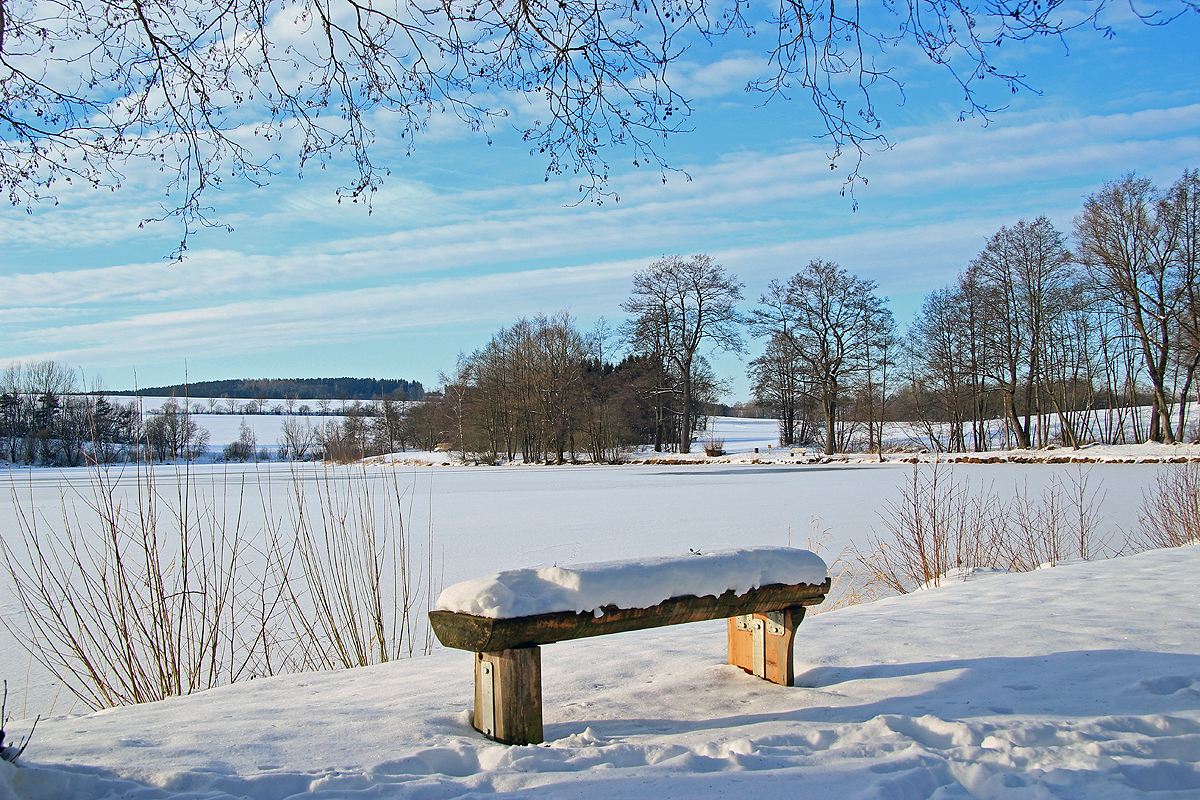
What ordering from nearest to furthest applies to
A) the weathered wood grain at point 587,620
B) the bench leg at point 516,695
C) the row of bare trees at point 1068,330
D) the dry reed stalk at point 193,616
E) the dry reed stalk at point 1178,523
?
the weathered wood grain at point 587,620
the bench leg at point 516,695
the dry reed stalk at point 193,616
the dry reed stalk at point 1178,523
the row of bare trees at point 1068,330

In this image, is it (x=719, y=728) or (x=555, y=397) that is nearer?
(x=719, y=728)

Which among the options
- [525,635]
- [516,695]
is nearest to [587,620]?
[525,635]

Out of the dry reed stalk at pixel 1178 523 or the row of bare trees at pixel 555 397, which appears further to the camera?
the row of bare trees at pixel 555 397

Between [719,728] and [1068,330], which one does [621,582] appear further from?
[1068,330]

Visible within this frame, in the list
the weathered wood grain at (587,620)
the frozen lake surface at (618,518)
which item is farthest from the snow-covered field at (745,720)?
the frozen lake surface at (618,518)

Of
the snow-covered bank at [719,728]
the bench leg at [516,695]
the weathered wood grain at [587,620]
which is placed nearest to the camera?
the snow-covered bank at [719,728]

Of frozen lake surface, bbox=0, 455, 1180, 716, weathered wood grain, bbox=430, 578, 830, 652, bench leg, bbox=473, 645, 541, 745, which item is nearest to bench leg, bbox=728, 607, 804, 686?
weathered wood grain, bbox=430, 578, 830, 652

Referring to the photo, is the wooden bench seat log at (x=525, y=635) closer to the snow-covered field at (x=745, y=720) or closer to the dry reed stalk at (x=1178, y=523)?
the snow-covered field at (x=745, y=720)

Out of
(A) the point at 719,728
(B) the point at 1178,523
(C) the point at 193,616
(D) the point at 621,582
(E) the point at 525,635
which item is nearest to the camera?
(E) the point at 525,635

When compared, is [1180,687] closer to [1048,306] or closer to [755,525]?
[755,525]

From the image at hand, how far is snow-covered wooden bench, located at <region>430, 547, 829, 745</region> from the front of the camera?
2.11m

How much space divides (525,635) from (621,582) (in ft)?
1.12

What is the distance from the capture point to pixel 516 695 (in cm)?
221

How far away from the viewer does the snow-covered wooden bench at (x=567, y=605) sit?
6.91 feet
